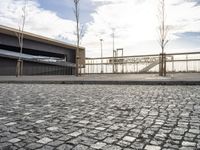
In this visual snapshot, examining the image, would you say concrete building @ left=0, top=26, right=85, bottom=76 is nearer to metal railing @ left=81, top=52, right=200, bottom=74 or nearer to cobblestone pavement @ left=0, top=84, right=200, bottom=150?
metal railing @ left=81, top=52, right=200, bottom=74

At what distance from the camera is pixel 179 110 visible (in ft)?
12.3

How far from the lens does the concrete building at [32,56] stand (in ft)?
93.9

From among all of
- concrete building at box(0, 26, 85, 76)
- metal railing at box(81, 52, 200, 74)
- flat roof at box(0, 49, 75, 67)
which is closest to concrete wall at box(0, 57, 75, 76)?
concrete building at box(0, 26, 85, 76)

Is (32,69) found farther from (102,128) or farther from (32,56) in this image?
(102,128)

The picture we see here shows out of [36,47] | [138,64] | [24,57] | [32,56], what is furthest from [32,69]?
[138,64]

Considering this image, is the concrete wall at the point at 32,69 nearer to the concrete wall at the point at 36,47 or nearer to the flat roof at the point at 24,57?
the flat roof at the point at 24,57

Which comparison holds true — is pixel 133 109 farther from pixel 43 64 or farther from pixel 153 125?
pixel 43 64

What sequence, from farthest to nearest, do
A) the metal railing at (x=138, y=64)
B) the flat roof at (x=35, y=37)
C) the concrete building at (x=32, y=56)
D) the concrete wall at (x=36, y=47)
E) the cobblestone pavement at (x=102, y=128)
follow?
the concrete wall at (x=36, y=47) < the concrete building at (x=32, y=56) < the flat roof at (x=35, y=37) < the metal railing at (x=138, y=64) < the cobblestone pavement at (x=102, y=128)

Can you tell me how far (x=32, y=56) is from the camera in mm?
34188

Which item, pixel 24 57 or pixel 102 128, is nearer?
pixel 102 128

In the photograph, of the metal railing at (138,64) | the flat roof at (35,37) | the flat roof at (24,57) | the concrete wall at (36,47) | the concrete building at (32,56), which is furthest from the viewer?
the concrete wall at (36,47)

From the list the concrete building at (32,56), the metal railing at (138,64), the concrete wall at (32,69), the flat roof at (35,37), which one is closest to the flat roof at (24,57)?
the concrete building at (32,56)

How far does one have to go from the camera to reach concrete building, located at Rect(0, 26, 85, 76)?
28.6m

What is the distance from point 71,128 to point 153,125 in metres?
1.08
